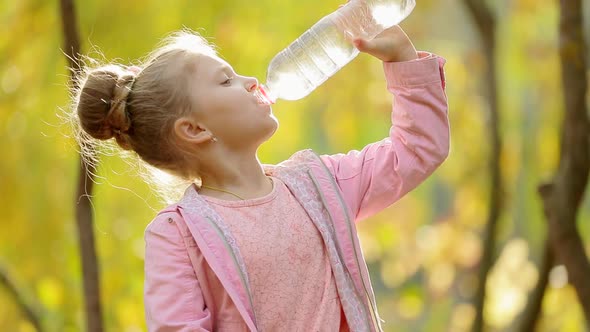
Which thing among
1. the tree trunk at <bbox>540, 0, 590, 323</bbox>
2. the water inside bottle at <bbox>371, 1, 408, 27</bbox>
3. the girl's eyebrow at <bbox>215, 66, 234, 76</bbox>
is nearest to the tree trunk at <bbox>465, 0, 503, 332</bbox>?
the tree trunk at <bbox>540, 0, 590, 323</bbox>

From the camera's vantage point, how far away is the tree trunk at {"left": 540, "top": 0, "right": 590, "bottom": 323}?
134 inches

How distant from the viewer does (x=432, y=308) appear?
8430 millimetres

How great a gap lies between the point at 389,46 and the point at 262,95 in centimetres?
28

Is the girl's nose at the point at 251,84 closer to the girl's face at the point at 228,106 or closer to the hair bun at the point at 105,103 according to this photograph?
the girl's face at the point at 228,106

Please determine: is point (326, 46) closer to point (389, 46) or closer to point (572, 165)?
point (389, 46)

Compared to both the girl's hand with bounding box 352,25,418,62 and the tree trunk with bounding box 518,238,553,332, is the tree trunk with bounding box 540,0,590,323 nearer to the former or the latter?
the tree trunk with bounding box 518,238,553,332

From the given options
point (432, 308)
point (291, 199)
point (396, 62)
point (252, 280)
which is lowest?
point (432, 308)

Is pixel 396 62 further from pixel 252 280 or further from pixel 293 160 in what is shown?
pixel 252 280

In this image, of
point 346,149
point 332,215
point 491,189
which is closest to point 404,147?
point 332,215

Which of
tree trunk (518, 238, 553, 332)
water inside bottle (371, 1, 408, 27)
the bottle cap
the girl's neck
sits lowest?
tree trunk (518, 238, 553, 332)

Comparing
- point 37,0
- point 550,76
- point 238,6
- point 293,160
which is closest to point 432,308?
point 550,76

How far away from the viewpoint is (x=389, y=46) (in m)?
2.22

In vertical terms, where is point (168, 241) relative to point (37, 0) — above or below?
below

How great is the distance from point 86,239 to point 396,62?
1.67m
